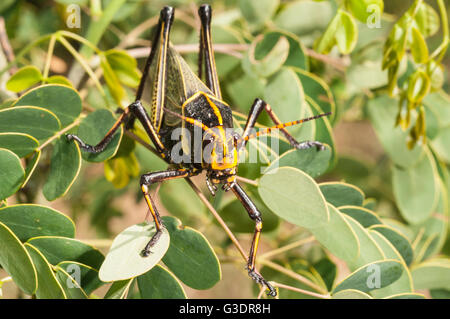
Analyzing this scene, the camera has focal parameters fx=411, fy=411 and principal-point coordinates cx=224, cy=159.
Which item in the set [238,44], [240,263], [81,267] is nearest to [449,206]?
[240,263]

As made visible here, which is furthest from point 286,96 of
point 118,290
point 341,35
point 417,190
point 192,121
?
point 118,290

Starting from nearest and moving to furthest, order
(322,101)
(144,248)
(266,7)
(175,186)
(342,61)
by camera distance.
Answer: (144,248), (322,101), (266,7), (342,61), (175,186)

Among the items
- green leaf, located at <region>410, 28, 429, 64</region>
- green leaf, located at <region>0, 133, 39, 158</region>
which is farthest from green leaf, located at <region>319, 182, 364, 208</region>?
green leaf, located at <region>0, 133, 39, 158</region>

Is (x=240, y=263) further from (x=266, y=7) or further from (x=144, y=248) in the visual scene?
(x=266, y=7)

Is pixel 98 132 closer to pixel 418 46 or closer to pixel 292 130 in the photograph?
pixel 292 130

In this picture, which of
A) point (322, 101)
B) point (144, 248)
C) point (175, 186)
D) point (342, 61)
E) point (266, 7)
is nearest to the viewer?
point (144, 248)

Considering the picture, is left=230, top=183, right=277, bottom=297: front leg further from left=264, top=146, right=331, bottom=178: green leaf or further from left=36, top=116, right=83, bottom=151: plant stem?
left=36, top=116, right=83, bottom=151: plant stem
